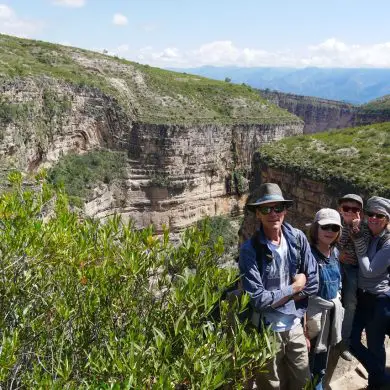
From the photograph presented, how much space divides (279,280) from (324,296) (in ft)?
2.43

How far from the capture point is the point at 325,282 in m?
4.19

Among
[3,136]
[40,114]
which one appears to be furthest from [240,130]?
[3,136]

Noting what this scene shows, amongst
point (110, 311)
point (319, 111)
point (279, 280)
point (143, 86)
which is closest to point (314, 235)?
point (279, 280)

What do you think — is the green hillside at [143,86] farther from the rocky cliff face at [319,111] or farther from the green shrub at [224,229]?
the rocky cliff face at [319,111]

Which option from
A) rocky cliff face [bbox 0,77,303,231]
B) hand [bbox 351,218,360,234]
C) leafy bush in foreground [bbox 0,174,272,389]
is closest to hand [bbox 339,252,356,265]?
hand [bbox 351,218,360,234]

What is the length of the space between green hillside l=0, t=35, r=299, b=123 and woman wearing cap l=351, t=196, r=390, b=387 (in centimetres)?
2844

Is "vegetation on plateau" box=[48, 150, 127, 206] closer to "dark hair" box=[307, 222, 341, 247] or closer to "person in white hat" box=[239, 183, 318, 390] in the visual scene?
"dark hair" box=[307, 222, 341, 247]

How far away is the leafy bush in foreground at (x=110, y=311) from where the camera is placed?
9.40ft

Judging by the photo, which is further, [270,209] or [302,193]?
[302,193]

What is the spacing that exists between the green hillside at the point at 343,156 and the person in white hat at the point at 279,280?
13004mm

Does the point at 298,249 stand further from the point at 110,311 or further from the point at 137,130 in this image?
the point at 137,130

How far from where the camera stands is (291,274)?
3887 millimetres

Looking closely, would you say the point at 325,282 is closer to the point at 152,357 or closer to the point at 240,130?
the point at 152,357

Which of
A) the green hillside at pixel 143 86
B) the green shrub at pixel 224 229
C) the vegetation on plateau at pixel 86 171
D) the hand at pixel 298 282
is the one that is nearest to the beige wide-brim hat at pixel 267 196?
the hand at pixel 298 282
